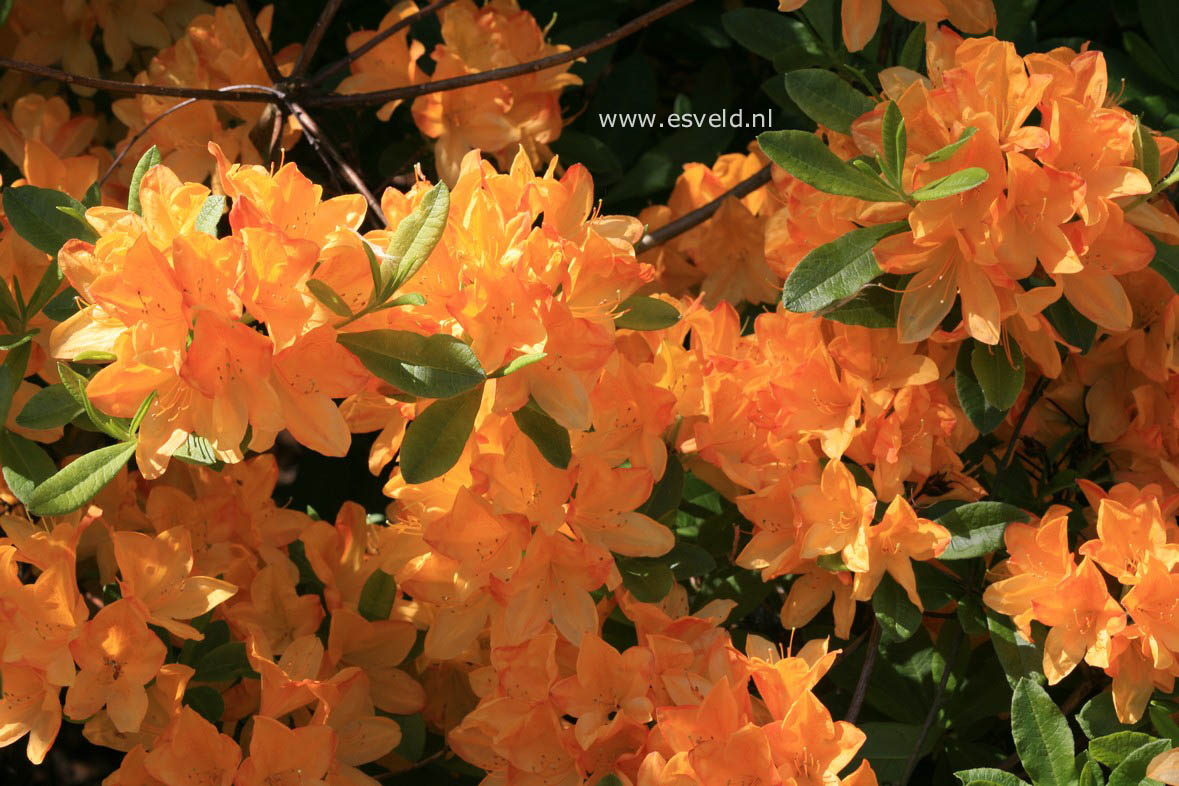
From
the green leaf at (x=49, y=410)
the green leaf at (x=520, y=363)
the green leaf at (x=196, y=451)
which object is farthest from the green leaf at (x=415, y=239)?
the green leaf at (x=49, y=410)

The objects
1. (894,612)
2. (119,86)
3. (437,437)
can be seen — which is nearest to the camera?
(437,437)

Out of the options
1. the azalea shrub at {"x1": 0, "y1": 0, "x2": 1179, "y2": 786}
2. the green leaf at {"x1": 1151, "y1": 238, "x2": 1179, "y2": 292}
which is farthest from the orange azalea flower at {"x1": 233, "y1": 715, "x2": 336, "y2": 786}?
the green leaf at {"x1": 1151, "y1": 238, "x2": 1179, "y2": 292}

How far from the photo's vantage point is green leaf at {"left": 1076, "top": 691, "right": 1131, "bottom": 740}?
122 centimetres

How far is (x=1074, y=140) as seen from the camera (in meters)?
1.15

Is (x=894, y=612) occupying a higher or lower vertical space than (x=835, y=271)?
lower

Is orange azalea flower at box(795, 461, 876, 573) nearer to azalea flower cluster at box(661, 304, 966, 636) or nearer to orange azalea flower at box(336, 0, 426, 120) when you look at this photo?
azalea flower cluster at box(661, 304, 966, 636)

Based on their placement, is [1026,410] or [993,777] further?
[1026,410]

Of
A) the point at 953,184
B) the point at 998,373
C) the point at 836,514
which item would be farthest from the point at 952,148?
the point at 836,514

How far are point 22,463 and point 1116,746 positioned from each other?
105cm

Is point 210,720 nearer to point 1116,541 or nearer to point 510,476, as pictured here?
point 510,476

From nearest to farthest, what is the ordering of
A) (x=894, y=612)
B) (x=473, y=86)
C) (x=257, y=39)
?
(x=894, y=612) → (x=257, y=39) → (x=473, y=86)

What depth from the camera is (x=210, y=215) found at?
103cm

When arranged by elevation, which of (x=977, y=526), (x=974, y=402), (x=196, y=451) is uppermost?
(x=196, y=451)

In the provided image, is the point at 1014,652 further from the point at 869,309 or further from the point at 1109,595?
the point at 869,309
